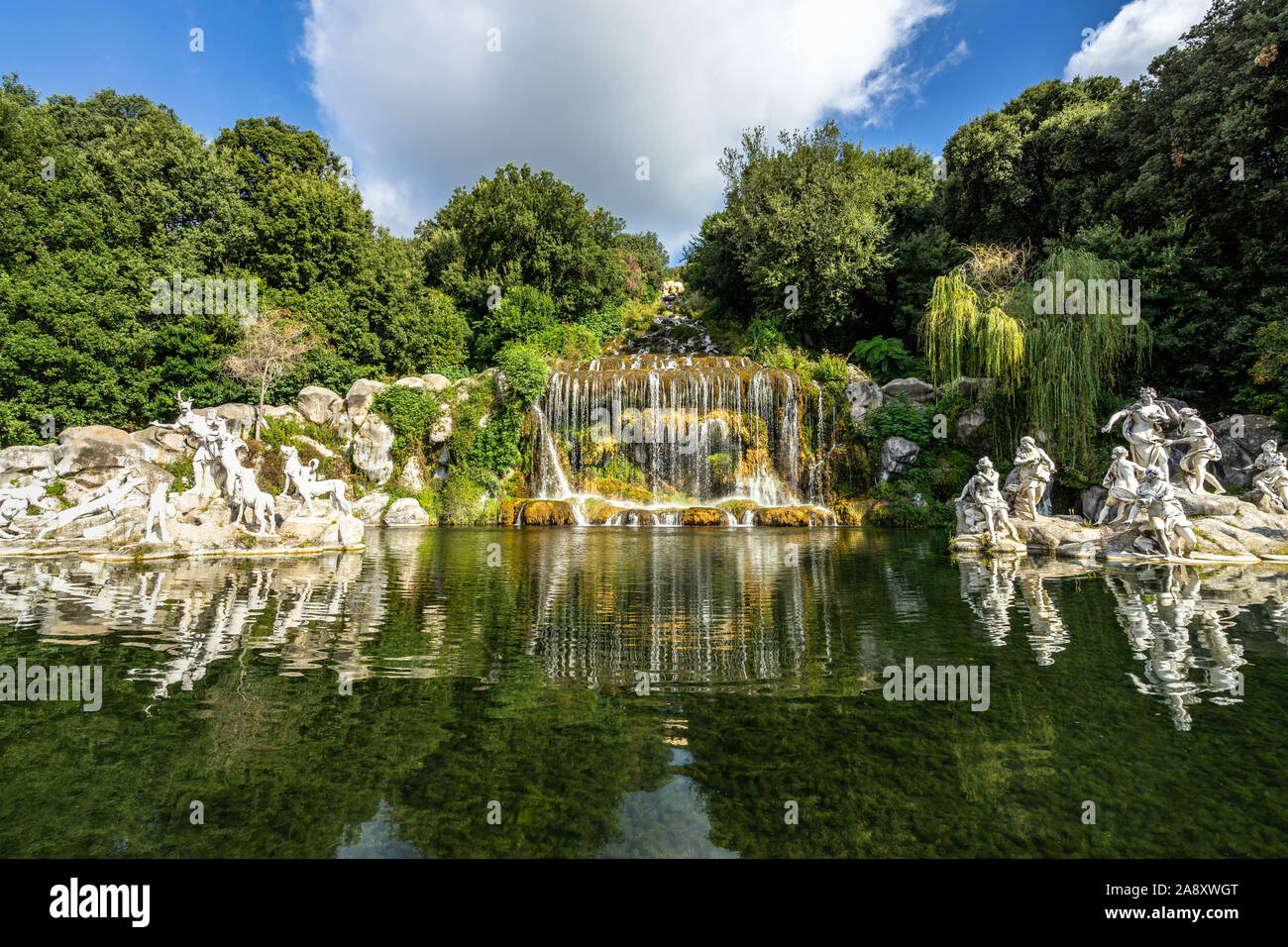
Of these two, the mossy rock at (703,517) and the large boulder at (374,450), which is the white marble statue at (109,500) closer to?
the large boulder at (374,450)

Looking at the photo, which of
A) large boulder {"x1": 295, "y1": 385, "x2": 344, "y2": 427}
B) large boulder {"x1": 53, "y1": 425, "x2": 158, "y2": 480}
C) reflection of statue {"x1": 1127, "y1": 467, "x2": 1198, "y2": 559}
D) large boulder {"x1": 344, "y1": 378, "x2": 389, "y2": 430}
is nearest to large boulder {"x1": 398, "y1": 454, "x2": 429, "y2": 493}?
large boulder {"x1": 344, "y1": 378, "x2": 389, "y2": 430}

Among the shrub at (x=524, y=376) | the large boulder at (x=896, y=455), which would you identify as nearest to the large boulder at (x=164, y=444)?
the shrub at (x=524, y=376)

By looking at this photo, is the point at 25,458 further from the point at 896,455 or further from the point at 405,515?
the point at 896,455

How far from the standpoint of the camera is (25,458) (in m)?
17.1

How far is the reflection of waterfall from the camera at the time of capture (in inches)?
878

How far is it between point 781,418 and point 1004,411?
7164 millimetres

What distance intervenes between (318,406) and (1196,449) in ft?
85.0

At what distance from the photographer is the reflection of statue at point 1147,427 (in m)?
10.9

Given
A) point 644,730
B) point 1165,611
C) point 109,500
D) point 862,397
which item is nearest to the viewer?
point 644,730

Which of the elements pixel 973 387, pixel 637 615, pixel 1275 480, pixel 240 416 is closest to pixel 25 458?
pixel 240 416

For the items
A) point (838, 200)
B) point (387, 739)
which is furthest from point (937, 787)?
point (838, 200)

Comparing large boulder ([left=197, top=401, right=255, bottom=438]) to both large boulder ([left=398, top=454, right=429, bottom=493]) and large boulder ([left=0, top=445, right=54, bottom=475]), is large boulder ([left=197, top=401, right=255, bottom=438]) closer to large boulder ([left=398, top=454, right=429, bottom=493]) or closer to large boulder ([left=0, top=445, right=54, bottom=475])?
large boulder ([left=0, top=445, right=54, bottom=475])

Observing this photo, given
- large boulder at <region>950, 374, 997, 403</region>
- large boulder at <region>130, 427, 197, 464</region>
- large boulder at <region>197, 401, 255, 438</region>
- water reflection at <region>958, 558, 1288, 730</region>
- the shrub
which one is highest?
the shrub

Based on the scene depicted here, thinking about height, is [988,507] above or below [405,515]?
above
